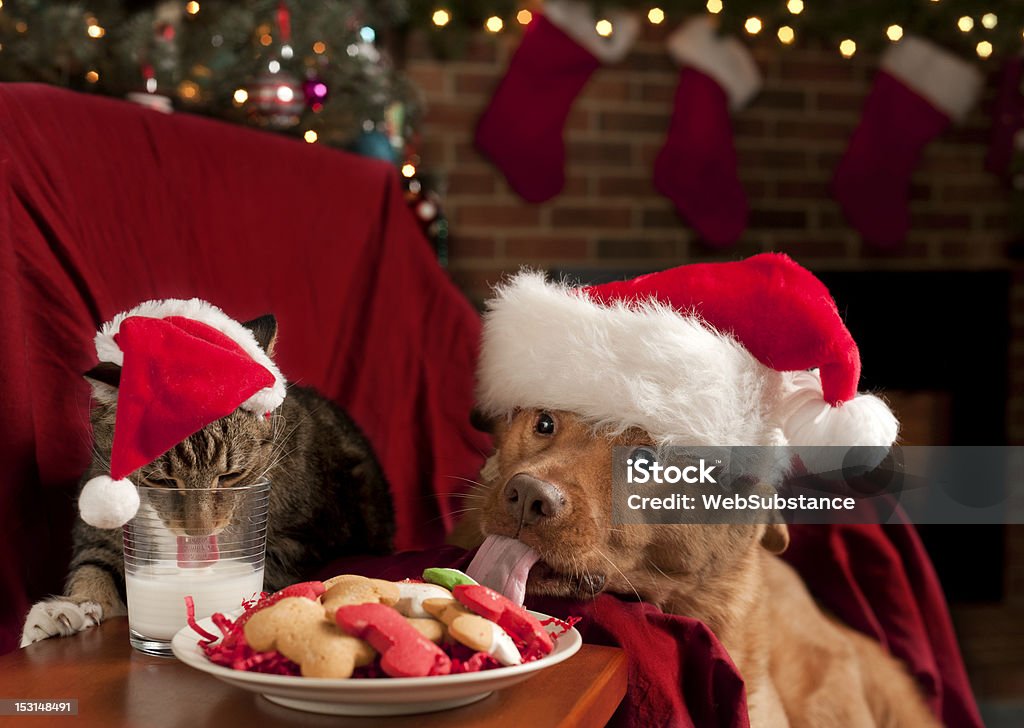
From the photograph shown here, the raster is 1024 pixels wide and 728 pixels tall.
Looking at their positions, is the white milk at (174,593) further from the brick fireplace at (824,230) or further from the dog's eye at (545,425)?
the brick fireplace at (824,230)

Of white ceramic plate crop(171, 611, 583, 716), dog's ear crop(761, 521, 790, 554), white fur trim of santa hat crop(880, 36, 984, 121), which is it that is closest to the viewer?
white ceramic plate crop(171, 611, 583, 716)

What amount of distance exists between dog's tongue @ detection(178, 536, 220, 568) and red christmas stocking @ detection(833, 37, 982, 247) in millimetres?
2593

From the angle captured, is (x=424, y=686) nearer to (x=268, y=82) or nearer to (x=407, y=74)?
(x=268, y=82)

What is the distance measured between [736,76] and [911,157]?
23.2 inches

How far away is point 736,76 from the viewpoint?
2902 millimetres

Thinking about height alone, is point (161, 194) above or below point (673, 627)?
above

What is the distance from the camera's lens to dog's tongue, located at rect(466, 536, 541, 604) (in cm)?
98

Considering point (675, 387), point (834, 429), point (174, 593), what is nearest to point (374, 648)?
point (174, 593)

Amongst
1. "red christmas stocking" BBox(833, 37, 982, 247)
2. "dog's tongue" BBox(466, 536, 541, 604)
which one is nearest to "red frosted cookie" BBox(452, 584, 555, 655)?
"dog's tongue" BBox(466, 536, 541, 604)

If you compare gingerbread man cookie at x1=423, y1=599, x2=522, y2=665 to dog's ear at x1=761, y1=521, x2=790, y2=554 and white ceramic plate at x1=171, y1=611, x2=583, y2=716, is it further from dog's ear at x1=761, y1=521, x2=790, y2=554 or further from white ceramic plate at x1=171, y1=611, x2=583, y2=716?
dog's ear at x1=761, y1=521, x2=790, y2=554

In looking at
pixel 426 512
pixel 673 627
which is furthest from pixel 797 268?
pixel 426 512

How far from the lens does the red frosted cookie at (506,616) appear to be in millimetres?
742

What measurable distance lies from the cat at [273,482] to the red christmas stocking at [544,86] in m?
1.63

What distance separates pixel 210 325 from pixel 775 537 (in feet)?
2.28
